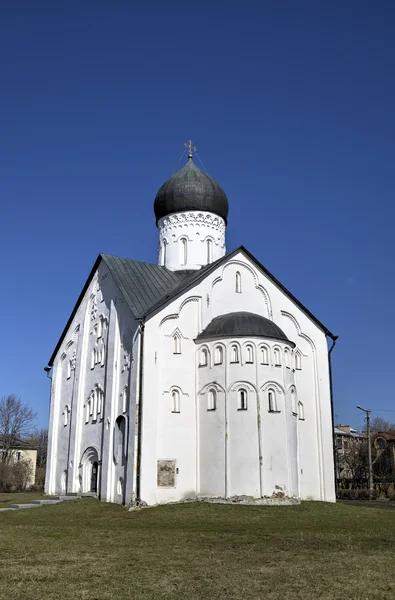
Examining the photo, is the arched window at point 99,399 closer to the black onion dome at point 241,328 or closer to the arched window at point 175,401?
the arched window at point 175,401

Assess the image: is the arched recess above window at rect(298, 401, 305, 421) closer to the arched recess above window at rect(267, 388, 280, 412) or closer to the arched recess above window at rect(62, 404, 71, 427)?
the arched recess above window at rect(267, 388, 280, 412)

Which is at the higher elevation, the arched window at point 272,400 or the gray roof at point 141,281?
the gray roof at point 141,281

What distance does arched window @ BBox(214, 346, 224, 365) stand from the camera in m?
21.2

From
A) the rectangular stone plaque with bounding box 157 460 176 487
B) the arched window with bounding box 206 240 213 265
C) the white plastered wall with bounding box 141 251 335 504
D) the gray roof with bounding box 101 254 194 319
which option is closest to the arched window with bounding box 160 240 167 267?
the gray roof with bounding box 101 254 194 319

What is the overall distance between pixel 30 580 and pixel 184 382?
13.6 meters

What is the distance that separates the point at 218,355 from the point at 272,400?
8.37 feet

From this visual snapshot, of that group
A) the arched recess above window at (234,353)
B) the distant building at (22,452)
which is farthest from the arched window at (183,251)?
the distant building at (22,452)

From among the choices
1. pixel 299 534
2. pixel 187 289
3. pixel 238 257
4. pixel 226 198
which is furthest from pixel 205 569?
pixel 226 198

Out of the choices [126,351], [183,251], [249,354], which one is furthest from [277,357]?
[183,251]

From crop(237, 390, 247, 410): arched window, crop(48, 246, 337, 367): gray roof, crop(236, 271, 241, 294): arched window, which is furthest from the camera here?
crop(236, 271, 241, 294): arched window

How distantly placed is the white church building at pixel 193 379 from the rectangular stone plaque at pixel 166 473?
38 mm

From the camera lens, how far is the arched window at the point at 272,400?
20.5 m

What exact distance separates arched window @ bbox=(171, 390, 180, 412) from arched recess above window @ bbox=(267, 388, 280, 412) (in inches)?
128

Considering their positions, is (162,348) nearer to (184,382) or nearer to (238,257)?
(184,382)
